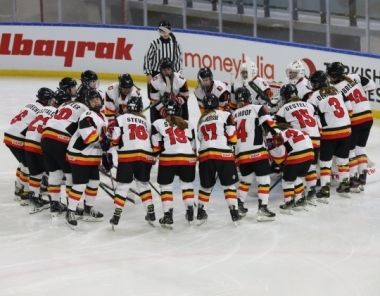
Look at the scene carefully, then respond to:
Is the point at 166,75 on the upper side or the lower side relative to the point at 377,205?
upper

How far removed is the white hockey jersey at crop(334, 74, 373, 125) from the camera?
9172 millimetres

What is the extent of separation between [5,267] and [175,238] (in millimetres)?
1407

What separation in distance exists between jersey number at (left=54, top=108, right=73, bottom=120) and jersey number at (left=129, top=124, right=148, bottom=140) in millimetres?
598

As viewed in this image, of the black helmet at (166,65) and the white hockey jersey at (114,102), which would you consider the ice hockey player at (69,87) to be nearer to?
the white hockey jersey at (114,102)

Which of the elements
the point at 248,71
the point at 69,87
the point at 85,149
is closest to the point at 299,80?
the point at 248,71

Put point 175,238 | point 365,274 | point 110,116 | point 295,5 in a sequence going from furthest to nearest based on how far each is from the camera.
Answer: point 295,5 → point 110,116 → point 175,238 → point 365,274

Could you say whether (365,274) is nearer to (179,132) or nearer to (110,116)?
(179,132)

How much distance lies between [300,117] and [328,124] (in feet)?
1.15

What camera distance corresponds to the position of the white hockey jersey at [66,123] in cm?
827

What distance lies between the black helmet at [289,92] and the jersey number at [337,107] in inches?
15.5

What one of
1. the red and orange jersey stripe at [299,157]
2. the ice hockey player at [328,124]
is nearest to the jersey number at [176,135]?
the red and orange jersey stripe at [299,157]

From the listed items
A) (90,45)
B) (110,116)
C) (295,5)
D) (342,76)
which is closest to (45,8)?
(90,45)

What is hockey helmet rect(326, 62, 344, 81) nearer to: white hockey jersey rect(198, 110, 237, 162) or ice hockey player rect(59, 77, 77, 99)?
white hockey jersey rect(198, 110, 237, 162)

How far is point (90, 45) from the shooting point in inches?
573
